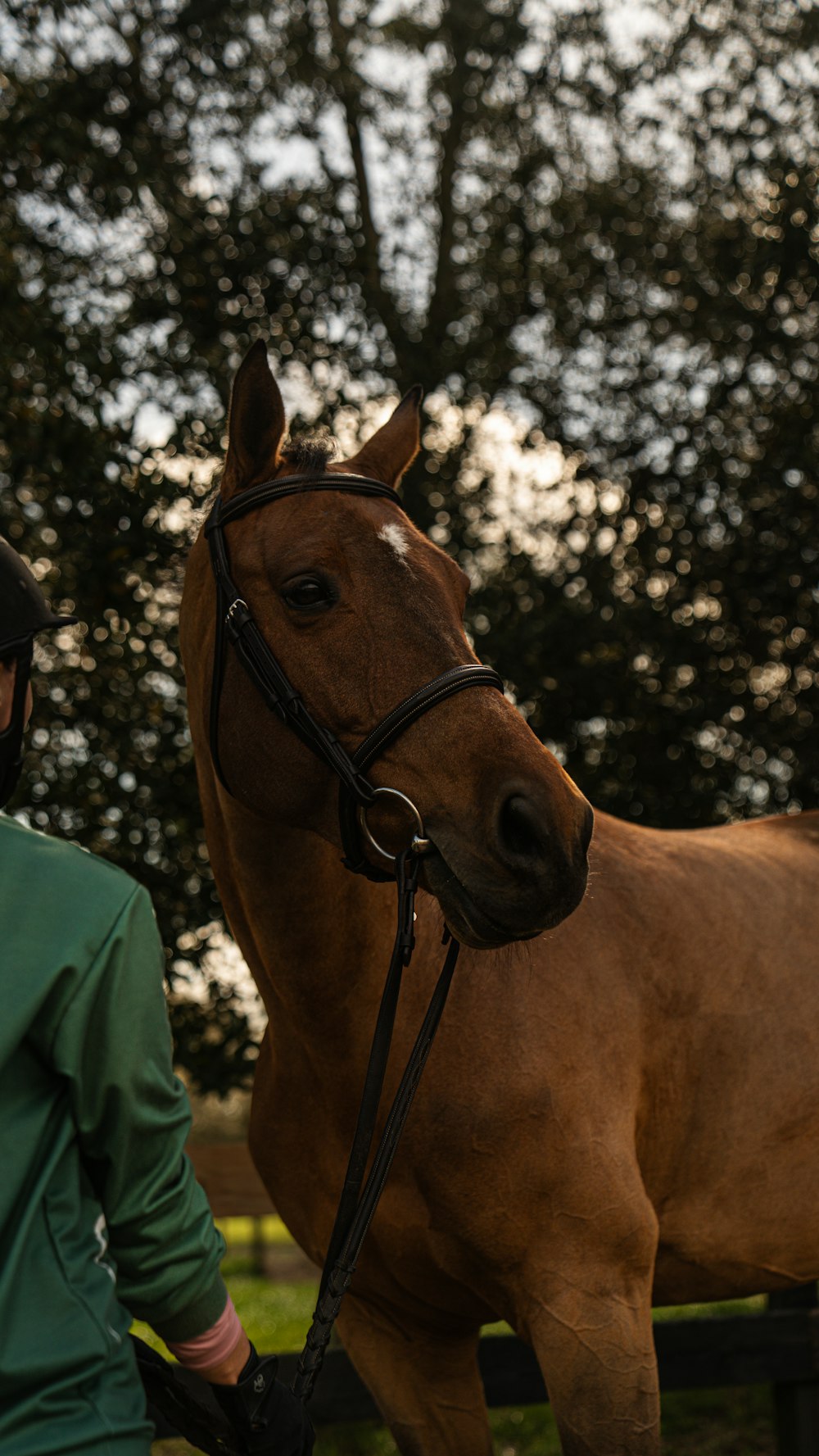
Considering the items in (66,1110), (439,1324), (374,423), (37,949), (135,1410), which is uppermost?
(374,423)

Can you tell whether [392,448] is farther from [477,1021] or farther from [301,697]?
[477,1021]

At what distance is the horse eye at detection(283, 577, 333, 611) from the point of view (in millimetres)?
2451

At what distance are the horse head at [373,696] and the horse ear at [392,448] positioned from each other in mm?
11

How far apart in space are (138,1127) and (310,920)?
1.24 meters

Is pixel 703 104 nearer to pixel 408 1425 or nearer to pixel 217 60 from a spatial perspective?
pixel 217 60

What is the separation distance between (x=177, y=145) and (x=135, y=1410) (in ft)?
18.1

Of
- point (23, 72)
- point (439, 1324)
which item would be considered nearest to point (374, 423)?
point (23, 72)

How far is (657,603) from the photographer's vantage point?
17.6 feet

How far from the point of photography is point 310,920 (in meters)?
2.62

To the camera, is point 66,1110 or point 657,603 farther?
point 657,603

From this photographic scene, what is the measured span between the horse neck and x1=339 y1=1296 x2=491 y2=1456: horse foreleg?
87 centimetres

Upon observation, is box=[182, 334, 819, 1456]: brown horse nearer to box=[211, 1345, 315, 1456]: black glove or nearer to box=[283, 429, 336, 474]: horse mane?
box=[283, 429, 336, 474]: horse mane

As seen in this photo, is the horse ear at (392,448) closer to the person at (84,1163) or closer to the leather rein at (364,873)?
the leather rein at (364,873)

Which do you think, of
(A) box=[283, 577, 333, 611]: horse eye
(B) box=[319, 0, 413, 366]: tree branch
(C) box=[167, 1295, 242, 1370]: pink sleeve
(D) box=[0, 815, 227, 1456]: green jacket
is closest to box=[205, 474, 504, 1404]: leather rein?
(A) box=[283, 577, 333, 611]: horse eye
